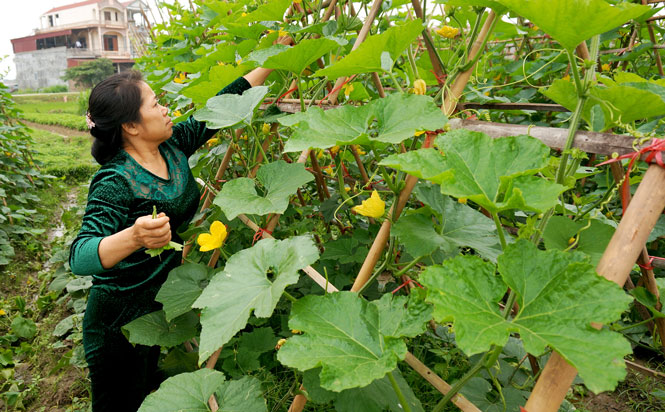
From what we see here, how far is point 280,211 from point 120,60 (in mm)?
38880

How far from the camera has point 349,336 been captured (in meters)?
0.77

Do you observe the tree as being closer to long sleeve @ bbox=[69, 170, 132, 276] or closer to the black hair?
the black hair

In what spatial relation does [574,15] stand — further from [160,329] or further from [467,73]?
[160,329]

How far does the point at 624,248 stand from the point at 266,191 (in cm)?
80

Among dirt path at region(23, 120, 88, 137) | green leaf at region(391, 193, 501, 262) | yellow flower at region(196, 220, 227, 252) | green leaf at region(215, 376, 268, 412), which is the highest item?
green leaf at region(391, 193, 501, 262)

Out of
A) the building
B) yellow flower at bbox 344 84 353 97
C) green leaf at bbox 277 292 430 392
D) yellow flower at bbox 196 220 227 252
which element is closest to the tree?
the building

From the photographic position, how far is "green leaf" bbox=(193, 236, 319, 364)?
79cm

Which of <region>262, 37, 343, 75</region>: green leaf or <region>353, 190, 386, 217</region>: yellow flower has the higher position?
<region>262, 37, 343, 75</region>: green leaf

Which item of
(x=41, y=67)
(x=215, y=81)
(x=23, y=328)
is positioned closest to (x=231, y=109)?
(x=215, y=81)

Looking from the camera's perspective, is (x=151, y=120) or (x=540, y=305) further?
(x=151, y=120)

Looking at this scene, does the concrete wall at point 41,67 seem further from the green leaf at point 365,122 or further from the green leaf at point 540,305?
the green leaf at point 540,305

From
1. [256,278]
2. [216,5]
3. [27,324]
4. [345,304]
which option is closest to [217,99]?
[256,278]

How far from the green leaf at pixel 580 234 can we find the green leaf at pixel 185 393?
730mm

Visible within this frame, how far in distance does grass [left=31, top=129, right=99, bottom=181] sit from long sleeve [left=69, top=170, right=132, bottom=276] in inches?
218
